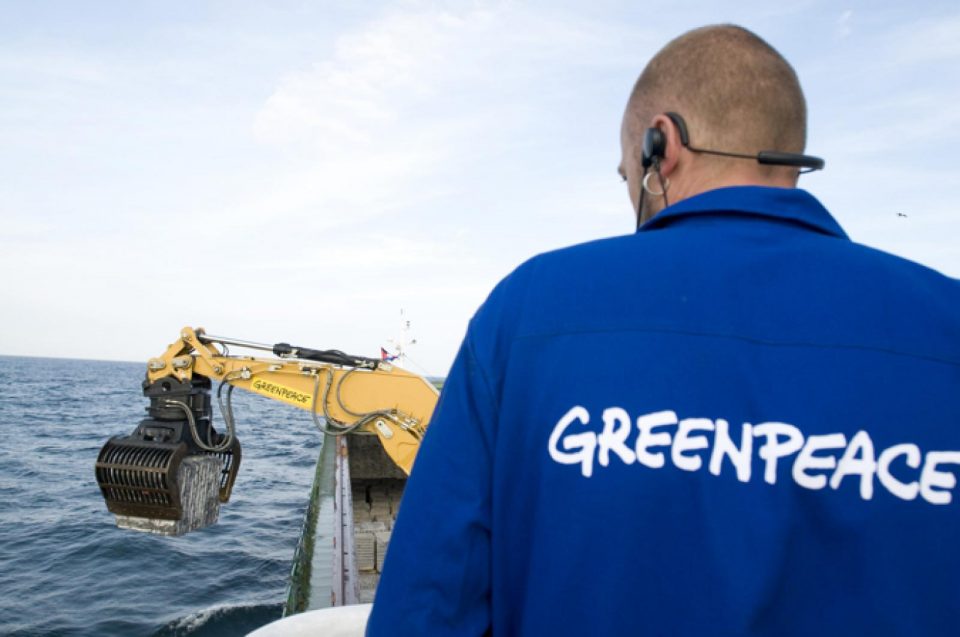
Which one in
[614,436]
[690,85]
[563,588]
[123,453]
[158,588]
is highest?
[690,85]

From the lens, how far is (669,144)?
162 cm

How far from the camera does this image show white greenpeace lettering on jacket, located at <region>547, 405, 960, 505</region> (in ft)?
4.02

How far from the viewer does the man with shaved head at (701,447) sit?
1.23 metres

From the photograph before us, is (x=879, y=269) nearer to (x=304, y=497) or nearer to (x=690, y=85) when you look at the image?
(x=690, y=85)

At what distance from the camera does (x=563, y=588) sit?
1304mm

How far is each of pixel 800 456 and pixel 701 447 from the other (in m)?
0.17

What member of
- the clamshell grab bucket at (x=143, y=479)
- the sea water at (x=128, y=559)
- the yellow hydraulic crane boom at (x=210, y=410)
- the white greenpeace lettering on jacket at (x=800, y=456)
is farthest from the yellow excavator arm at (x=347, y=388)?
the sea water at (x=128, y=559)

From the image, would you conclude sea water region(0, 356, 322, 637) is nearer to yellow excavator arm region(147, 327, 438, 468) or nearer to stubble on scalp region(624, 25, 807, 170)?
yellow excavator arm region(147, 327, 438, 468)

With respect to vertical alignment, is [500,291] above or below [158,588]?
above

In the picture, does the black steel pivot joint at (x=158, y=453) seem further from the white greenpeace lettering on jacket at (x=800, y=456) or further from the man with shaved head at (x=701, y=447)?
the white greenpeace lettering on jacket at (x=800, y=456)

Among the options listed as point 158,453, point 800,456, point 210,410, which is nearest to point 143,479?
point 158,453

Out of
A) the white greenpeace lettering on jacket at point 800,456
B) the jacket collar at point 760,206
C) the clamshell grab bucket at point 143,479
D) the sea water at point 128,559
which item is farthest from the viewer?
the sea water at point 128,559

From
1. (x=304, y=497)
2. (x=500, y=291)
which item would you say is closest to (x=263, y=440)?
(x=304, y=497)

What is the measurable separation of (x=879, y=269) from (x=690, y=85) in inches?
22.8
